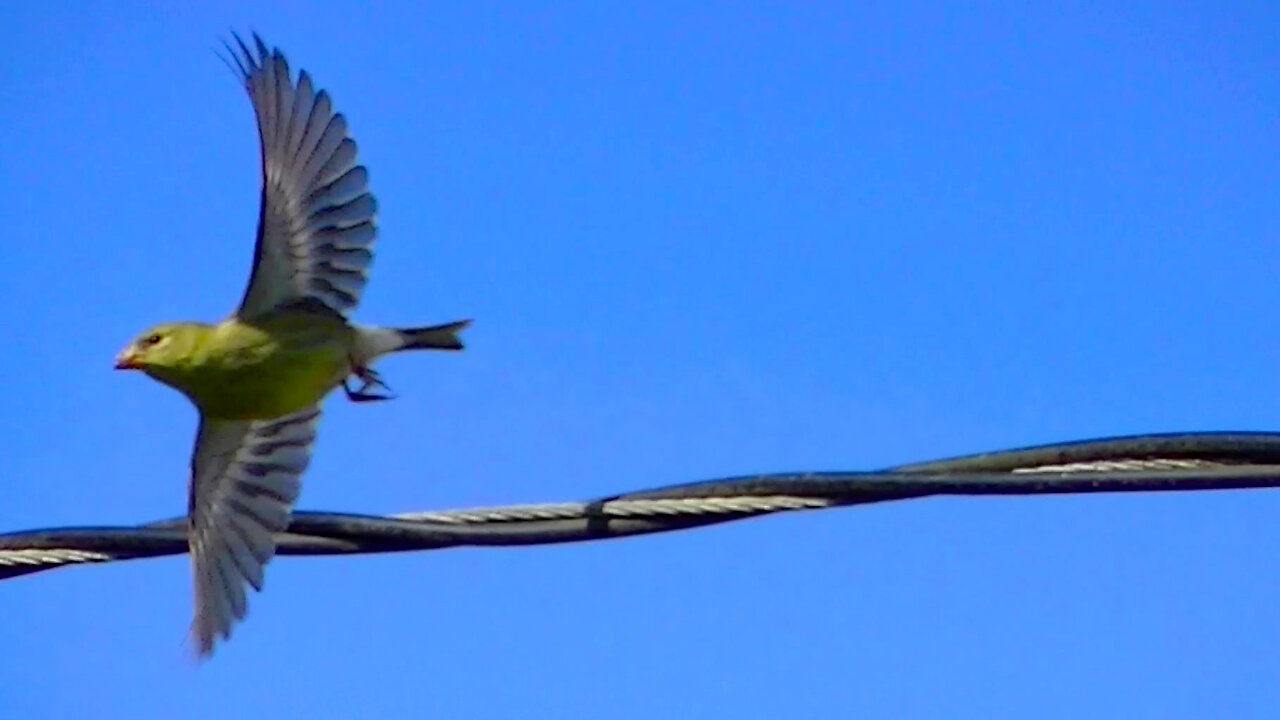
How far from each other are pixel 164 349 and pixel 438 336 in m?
0.83

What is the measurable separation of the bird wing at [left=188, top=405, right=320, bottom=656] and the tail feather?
1.21 ft

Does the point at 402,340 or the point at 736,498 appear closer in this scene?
the point at 736,498

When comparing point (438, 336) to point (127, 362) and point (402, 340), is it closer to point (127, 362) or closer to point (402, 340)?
point (402, 340)

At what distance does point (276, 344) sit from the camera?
591cm

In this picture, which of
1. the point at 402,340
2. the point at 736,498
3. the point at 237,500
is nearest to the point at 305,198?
the point at 402,340

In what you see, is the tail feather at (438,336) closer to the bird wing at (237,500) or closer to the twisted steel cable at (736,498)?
the bird wing at (237,500)

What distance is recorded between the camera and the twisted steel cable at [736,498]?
349cm

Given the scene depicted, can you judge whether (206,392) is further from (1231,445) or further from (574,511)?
(1231,445)

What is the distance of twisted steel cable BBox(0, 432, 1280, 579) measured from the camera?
3.49 m

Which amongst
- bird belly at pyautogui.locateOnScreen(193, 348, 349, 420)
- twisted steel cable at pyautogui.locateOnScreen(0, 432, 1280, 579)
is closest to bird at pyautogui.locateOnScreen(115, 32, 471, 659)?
bird belly at pyautogui.locateOnScreen(193, 348, 349, 420)

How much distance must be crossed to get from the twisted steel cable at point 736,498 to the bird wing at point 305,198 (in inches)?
82.7

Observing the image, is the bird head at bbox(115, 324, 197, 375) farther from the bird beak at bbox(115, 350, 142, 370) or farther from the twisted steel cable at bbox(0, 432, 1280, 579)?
the twisted steel cable at bbox(0, 432, 1280, 579)

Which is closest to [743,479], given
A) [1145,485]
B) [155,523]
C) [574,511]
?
[574,511]

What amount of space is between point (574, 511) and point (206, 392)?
2501mm
